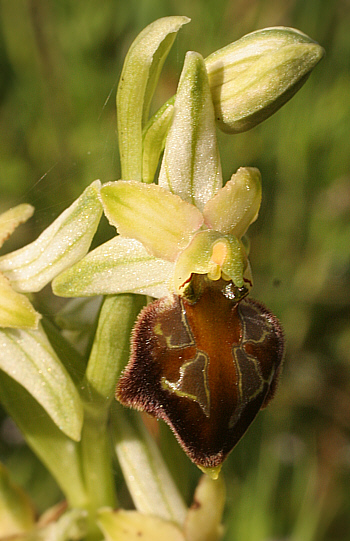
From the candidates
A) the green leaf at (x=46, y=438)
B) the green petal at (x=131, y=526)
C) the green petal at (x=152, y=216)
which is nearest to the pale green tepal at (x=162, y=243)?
the green petal at (x=152, y=216)

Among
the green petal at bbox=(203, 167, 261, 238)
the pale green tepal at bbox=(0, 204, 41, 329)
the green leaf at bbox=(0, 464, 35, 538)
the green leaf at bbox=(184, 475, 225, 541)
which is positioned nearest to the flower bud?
the green petal at bbox=(203, 167, 261, 238)

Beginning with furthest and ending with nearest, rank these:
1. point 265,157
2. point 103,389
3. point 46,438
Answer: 1. point 265,157
2. point 46,438
3. point 103,389

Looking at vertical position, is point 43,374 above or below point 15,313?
below

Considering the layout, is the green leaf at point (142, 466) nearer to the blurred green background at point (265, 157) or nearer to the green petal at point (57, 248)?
the green petal at point (57, 248)

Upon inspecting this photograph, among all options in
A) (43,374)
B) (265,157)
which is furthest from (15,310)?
(265,157)

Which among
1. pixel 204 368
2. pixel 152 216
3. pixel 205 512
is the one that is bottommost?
pixel 205 512

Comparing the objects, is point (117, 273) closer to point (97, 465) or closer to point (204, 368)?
point (204, 368)
